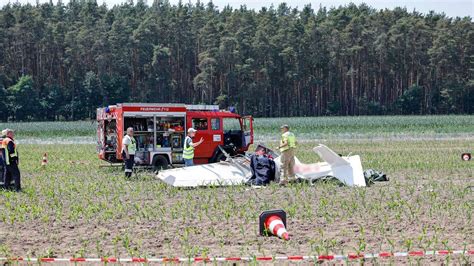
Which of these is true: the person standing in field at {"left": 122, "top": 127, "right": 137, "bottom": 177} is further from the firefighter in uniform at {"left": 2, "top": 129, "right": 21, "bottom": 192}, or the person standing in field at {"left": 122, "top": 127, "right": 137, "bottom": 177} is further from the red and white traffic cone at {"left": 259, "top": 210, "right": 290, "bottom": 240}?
the red and white traffic cone at {"left": 259, "top": 210, "right": 290, "bottom": 240}

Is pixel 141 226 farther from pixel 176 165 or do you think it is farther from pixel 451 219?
pixel 176 165

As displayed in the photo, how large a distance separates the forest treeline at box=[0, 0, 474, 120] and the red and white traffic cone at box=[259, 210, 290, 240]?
301 feet

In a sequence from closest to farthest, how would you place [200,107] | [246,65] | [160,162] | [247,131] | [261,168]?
[261,168] → [160,162] → [200,107] → [247,131] → [246,65]

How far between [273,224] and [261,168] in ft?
27.8

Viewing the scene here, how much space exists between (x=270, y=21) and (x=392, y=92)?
73.6 feet

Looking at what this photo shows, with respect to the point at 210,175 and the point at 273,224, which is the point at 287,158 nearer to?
the point at 210,175

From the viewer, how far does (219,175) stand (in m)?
20.0

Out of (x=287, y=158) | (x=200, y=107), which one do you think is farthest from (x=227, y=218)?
(x=200, y=107)

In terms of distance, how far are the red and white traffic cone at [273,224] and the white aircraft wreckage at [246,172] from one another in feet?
24.4

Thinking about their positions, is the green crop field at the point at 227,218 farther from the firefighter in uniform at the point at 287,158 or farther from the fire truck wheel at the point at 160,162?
the fire truck wheel at the point at 160,162

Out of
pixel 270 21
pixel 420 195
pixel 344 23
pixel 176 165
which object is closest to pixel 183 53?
pixel 270 21

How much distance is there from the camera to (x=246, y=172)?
67.1ft

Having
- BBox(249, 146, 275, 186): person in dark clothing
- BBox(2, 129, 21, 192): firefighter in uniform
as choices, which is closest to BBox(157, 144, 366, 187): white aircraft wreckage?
BBox(249, 146, 275, 186): person in dark clothing

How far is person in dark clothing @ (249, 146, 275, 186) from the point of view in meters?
19.9
